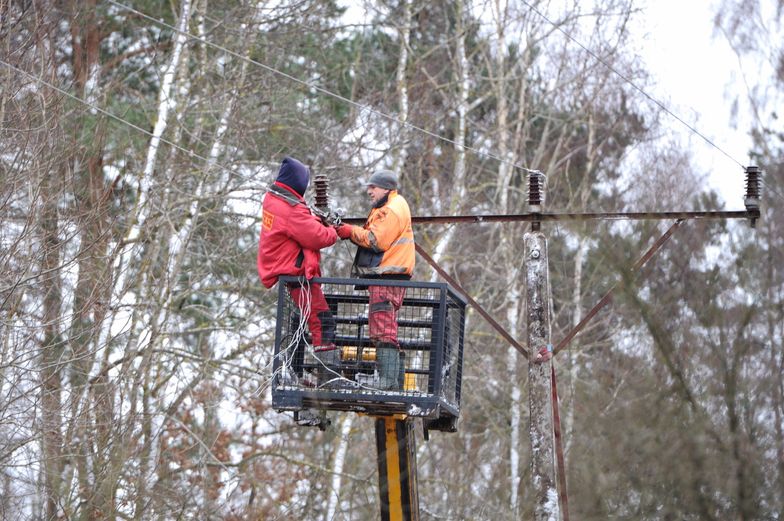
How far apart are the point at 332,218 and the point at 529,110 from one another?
663 inches

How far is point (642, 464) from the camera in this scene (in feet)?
27.9

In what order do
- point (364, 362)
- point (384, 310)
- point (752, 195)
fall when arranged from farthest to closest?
point (752, 195), point (364, 362), point (384, 310)

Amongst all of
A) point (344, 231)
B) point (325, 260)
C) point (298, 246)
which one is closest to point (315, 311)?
point (298, 246)

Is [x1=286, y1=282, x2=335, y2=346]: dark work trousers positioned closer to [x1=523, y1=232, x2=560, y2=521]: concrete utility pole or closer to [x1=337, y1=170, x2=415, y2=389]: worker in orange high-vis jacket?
[x1=337, y1=170, x2=415, y2=389]: worker in orange high-vis jacket

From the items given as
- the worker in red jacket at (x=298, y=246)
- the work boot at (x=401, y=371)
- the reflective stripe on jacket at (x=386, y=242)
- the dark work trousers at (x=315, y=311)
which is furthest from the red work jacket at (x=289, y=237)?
the work boot at (x=401, y=371)

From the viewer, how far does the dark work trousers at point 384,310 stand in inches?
372

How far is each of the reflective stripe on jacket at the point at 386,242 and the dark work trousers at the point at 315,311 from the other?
1.20 feet

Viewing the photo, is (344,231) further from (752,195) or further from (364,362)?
(752,195)

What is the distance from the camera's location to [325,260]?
68.7 feet

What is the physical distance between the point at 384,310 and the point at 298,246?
0.82 meters

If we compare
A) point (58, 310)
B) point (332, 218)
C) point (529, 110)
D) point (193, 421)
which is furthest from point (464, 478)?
point (332, 218)

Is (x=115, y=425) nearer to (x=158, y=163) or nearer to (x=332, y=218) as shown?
(x=158, y=163)

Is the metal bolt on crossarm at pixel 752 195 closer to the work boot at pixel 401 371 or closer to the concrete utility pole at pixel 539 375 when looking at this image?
the concrete utility pole at pixel 539 375

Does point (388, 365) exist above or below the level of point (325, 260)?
below
